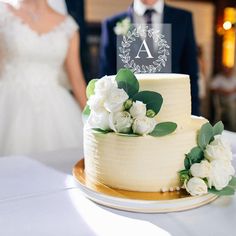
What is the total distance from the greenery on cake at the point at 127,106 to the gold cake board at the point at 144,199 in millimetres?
118

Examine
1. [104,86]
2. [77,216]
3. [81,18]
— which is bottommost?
[77,216]

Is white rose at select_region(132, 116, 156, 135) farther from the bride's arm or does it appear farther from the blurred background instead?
the blurred background

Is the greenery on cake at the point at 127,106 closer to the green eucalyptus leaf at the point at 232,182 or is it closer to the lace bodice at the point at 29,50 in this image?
the green eucalyptus leaf at the point at 232,182

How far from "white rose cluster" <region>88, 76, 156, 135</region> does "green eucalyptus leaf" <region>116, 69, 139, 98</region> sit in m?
0.01

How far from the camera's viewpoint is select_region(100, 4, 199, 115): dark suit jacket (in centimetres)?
166

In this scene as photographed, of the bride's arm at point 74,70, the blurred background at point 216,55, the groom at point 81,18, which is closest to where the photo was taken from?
the bride's arm at point 74,70

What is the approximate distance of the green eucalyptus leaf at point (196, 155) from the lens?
0.73 metres

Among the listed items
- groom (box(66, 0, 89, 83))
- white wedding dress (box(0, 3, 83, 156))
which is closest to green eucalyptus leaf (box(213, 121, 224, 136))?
white wedding dress (box(0, 3, 83, 156))

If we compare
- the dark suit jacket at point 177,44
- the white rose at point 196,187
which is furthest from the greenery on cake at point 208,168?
the dark suit jacket at point 177,44

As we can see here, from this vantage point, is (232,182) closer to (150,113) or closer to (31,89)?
(150,113)

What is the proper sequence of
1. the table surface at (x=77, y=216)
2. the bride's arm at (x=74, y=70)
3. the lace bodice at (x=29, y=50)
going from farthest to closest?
1. the bride's arm at (x=74, y=70)
2. the lace bodice at (x=29, y=50)
3. the table surface at (x=77, y=216)

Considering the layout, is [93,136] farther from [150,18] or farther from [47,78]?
[47,78]

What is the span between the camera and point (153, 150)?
2.34ft

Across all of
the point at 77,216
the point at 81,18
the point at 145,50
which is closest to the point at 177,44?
the point at 145,50
